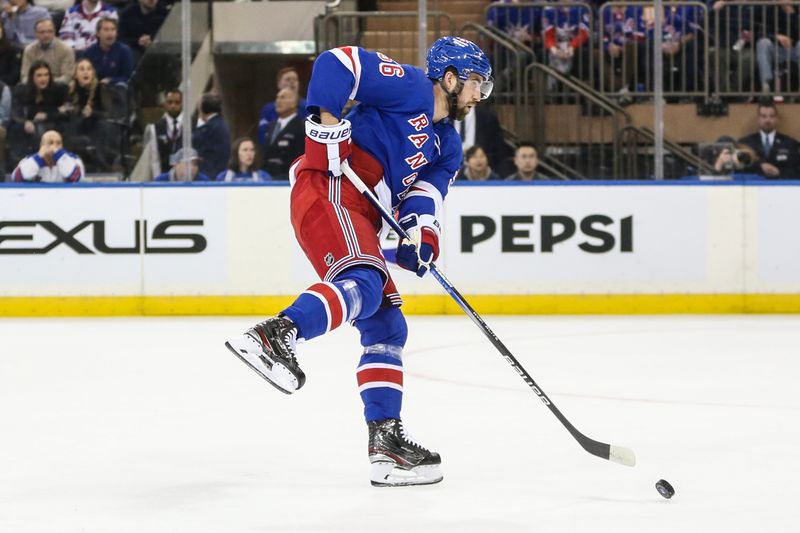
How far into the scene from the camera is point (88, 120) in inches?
343

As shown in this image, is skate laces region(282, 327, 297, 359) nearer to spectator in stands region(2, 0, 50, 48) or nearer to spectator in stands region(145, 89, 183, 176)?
spectator in stands region(145, 89, 183, 176)

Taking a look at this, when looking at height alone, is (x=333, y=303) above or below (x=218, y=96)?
below

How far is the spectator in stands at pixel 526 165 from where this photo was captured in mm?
8492

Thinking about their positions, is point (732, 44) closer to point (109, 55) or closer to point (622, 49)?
point (622, 49)

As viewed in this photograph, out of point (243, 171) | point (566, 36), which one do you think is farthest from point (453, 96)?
point (566, 36)

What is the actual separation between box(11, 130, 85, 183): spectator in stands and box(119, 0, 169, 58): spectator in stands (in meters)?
1.38

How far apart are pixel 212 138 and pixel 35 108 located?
1244 millimetres

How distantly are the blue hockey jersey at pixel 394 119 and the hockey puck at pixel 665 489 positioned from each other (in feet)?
3.11

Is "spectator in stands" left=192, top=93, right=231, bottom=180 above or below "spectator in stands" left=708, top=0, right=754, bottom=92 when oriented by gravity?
below

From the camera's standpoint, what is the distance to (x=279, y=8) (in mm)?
10906

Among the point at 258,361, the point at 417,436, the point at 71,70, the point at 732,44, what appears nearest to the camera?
the point at 258,361

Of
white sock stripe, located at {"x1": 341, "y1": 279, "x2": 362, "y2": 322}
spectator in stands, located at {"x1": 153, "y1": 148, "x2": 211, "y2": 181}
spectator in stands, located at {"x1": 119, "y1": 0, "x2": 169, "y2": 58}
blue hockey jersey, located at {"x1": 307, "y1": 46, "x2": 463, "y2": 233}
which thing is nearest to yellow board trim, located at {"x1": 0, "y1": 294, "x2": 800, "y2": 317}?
spectator in stands, located at {"x1": 153, "y1": 148, "x2": 211, "y2": 181}

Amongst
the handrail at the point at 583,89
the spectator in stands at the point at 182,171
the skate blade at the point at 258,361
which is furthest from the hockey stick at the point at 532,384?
the handrail at the point at 583,89

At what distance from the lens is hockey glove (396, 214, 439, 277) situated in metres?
3.65
